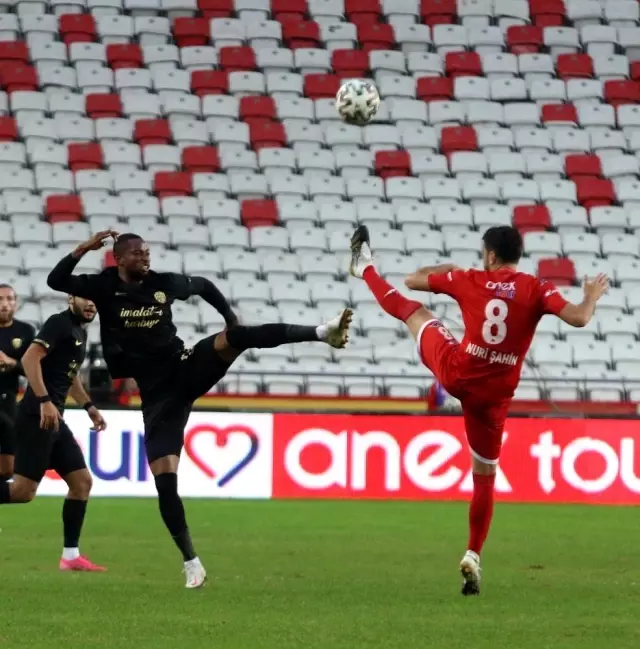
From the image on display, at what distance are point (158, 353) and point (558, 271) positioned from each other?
14144mm

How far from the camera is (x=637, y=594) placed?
8.73 metres

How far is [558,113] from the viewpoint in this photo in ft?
84.1

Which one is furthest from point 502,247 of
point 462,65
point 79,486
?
point 462,65

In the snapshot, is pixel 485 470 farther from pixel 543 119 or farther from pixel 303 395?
pixel 543 119

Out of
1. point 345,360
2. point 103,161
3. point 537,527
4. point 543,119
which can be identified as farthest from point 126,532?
point 543,119

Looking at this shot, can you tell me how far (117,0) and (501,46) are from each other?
710 centimetres

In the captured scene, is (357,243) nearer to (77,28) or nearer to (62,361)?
(62,361)

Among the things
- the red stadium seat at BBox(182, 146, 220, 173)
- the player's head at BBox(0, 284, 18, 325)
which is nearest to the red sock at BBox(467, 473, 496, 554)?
the player's head at BBox(0, 284, 18, 325)

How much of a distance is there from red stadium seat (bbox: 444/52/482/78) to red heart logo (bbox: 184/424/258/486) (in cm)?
1125

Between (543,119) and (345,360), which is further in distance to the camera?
(543,119)

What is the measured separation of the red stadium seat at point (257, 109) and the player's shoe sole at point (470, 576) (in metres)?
17.2

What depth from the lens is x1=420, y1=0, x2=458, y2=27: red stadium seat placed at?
1066 inches

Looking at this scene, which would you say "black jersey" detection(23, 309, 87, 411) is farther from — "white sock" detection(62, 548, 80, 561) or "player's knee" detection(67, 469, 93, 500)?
"white sock" detection(62, 548, 80, 561)

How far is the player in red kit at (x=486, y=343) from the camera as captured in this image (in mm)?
8430
